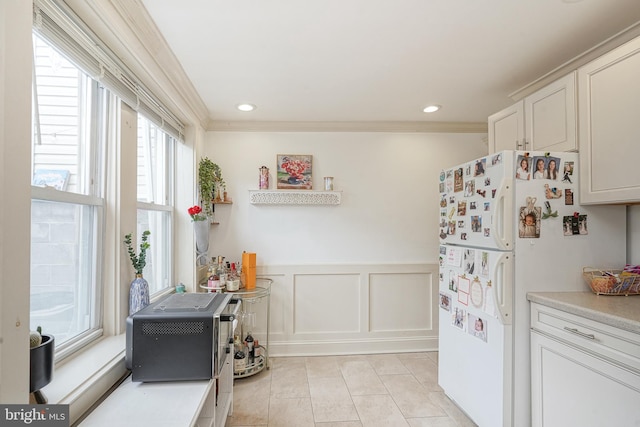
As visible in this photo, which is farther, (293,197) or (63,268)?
(293,197)

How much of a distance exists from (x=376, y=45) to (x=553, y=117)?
3.97 ft

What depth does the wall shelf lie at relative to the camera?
10.5 feet

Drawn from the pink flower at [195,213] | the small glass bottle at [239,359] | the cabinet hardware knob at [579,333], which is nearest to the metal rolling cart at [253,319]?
the small glass bottle at [239,359]

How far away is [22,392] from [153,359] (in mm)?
577

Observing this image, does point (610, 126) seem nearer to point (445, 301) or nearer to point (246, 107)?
point (445, 301)

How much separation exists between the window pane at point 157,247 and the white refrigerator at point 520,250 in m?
2.17

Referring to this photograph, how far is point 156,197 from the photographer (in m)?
2.46

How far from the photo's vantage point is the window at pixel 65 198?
1270 mm

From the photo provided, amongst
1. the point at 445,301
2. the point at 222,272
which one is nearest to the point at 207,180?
the point at 222,272

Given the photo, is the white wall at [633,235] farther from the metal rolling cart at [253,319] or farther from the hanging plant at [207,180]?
the hanging plant at [207,180]

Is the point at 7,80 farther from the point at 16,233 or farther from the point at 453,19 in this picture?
the point at 453,19

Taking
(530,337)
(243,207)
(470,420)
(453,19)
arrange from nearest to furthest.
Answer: (453,19) < (530,337) < (470,420) < (243,207)

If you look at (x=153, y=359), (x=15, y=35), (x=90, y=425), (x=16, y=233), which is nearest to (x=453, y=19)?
(x=15, y=35)

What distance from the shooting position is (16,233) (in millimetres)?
917
